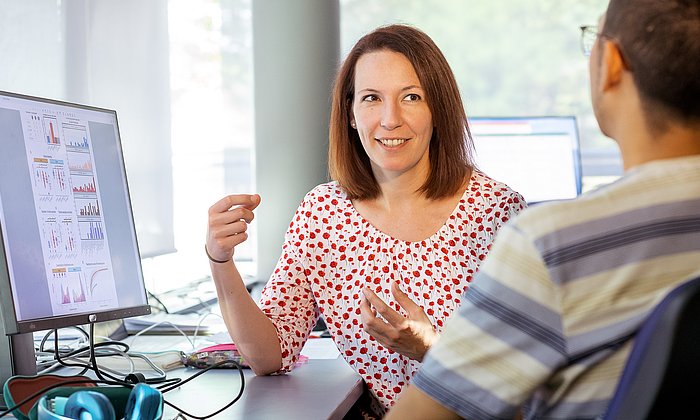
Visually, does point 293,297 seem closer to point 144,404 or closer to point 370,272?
point 370,272

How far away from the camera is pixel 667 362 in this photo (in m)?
0.83

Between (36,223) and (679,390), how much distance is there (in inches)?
41.2

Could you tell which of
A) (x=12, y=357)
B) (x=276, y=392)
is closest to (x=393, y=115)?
(x=276, y=392)

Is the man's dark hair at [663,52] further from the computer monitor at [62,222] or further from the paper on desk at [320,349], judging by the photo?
the paper on desk at [320,349]

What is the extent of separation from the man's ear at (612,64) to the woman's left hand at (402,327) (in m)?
0.68

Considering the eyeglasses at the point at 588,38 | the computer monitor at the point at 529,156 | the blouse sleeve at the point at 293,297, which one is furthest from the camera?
the computer monitor at the point at 529,156

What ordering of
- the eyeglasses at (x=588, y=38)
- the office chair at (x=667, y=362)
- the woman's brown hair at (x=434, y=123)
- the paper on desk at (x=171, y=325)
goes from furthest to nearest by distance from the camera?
the paper on desk at (x=171, y=325) → the woman's brown hair at (x=434, y=123) → the eyeglasses at (x=588, y=38) → the office chair at (x=667, y=362)

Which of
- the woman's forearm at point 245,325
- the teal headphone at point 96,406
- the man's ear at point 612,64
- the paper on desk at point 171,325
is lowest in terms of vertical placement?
the paper on desk at point 171,325

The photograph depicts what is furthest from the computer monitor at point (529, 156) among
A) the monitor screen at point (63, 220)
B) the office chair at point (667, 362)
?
the office chair at point (667, 362)

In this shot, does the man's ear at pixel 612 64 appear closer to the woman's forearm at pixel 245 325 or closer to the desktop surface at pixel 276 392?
the desktop surface at pixel 276 392

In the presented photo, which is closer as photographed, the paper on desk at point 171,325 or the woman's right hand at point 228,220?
the woman's right hand at point 228,220

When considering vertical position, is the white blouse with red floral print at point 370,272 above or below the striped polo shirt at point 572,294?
below

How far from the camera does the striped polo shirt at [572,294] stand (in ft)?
2.98

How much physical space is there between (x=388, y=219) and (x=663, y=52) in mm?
1139
